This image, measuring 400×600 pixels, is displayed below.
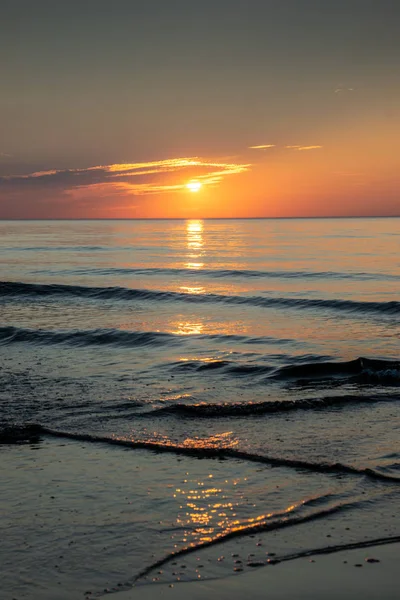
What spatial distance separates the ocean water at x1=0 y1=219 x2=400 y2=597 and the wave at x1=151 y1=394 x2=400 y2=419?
55 millimetres

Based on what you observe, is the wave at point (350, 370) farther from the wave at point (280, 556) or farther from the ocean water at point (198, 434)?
the wave at point (280, 556)

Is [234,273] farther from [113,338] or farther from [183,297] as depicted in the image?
[113,338]

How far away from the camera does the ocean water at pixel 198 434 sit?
668cm

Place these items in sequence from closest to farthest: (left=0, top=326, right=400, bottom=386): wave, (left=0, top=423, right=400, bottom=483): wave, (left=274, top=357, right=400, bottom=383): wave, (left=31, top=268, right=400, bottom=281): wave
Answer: (left=0, top=423, right=400, bottom=483): wave, (left=274, top=357, right=400, bottom=383): wave, (left=0, top=326, right=400, bottom=386): wave, (left=31, top=268, right=400, bottom=281): wave

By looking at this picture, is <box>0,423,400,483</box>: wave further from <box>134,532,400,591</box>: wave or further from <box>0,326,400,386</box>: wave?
<box>0,326,400,386</box>: wave

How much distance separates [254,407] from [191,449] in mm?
2833

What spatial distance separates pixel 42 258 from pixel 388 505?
179 ft

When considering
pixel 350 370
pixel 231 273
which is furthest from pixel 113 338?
pixel 231 273

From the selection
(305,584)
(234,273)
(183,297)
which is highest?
(234,273)

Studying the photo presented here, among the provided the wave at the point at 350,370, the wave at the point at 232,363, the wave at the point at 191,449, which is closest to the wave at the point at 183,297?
the wave at the point at 232,363

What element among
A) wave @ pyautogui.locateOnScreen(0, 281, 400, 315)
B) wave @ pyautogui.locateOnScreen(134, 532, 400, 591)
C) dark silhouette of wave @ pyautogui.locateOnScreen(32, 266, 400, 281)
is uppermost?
dark silhouette of wave @ pyautogui.locateOnScreen(32, 266, 400, 281)

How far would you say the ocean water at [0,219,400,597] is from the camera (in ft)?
21.9

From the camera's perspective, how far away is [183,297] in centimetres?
3253

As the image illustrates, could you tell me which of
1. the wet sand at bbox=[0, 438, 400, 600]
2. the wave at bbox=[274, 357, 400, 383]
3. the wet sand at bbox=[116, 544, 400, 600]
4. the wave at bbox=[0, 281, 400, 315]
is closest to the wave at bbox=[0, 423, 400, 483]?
the wet sand at bbox=[0, 438, 400, 600]
